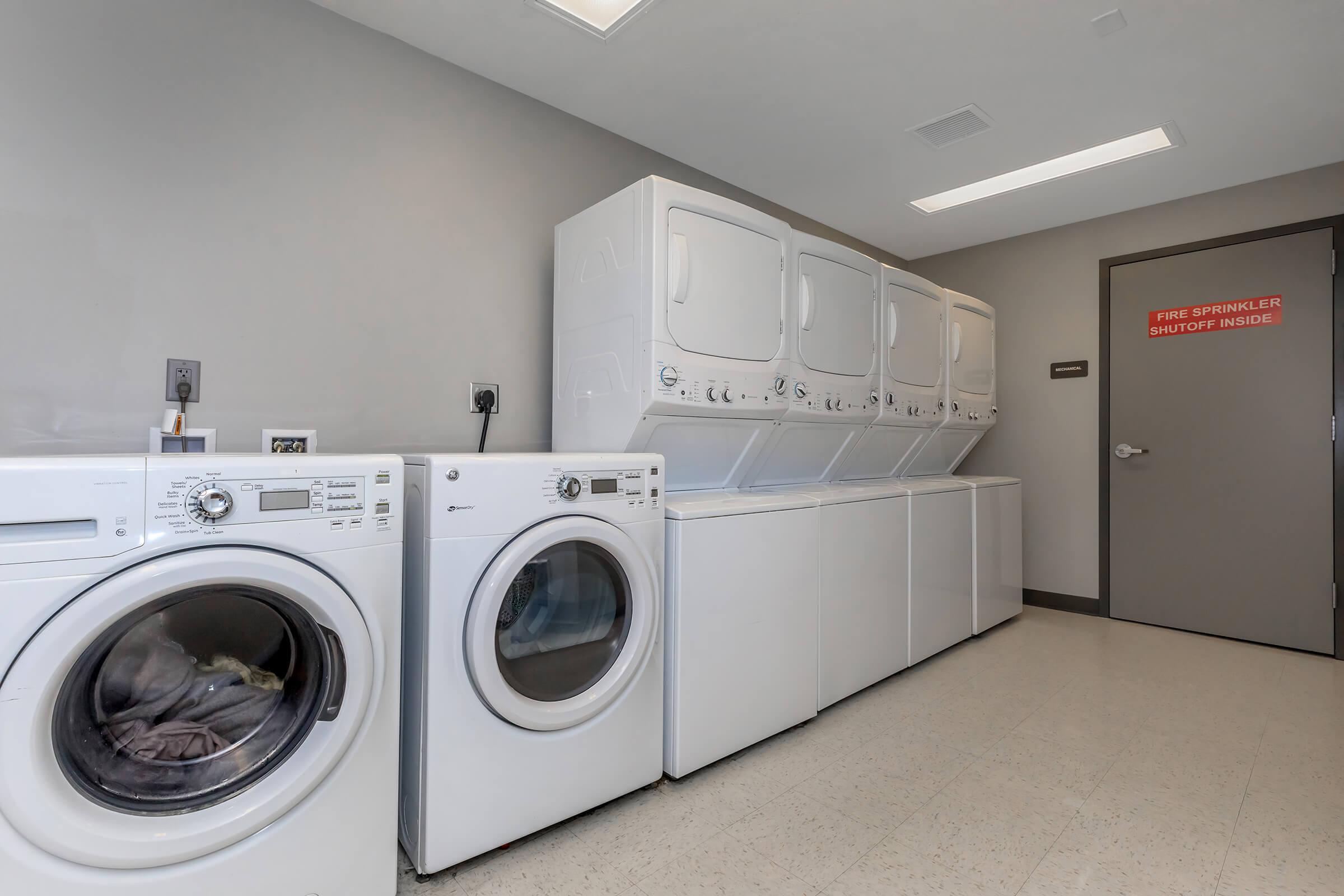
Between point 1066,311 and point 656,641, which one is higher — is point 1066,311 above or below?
above

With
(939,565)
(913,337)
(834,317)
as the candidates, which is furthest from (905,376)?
(939,565)

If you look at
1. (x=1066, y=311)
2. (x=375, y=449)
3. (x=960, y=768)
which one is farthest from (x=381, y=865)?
(x=1066, y=311)

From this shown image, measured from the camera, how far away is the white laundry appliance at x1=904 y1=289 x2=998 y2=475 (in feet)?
11.4

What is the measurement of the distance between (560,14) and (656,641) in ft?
6.55

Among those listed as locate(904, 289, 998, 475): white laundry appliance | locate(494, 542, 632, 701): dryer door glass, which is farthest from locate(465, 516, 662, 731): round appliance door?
locate(904, 289, 998, 475): white laundry appliance

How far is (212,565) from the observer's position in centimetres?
111

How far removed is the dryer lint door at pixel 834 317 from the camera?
254 centimetres

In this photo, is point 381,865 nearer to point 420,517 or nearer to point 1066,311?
point 420,517

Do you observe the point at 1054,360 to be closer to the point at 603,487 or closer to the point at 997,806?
the point at 997,806

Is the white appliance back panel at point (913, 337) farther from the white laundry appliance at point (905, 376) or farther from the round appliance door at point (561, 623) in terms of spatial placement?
the round appliance door at point (561, 623)

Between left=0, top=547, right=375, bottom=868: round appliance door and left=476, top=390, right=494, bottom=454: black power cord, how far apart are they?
1.14m

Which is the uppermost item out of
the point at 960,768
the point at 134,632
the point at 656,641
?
the point at 134,632

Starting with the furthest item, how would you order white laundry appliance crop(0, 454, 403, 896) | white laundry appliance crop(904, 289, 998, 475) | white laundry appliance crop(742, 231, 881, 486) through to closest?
1. white laundry appliance crop(904, 289, 998, 475)
2. white laundry appliance crop(742, 231, 881, 486)
3. white laundry appliance crop(0, 454, 403, 896)

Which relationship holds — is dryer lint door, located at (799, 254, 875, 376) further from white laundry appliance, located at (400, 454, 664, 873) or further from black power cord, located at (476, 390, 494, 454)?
black power cord, located at (476, 390, 494, 454)
